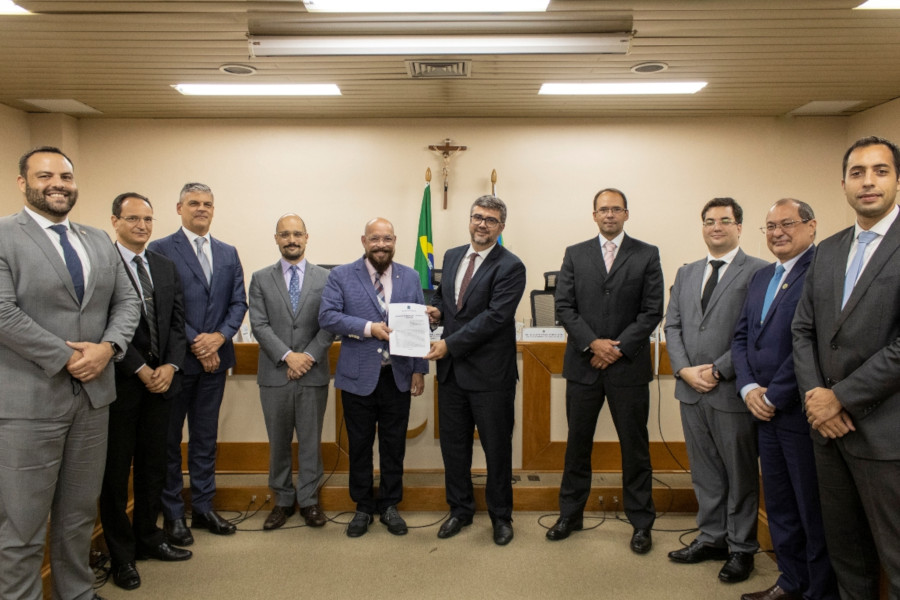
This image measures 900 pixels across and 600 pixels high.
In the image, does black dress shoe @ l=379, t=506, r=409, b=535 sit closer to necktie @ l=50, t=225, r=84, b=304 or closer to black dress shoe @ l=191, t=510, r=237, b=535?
black dress shoe @ l=191, t=510, r=237, b=535

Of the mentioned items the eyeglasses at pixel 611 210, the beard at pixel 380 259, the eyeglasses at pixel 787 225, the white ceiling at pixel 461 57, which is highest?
the white ceiling at pixel 461 57

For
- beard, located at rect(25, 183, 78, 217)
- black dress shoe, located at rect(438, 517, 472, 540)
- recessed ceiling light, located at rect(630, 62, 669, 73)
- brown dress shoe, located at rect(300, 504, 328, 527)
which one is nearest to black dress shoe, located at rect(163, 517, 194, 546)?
brown dress shoe, located at rect(300, 504, 328, 527)

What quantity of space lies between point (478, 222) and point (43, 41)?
9.30 feet

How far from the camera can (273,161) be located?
5773 mm

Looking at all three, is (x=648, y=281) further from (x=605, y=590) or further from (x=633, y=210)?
(x=633, y=210)

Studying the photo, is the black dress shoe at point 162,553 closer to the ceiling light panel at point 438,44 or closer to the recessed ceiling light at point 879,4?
the ceiling light panel at point 438,44

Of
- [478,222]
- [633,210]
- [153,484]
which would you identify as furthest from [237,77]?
[633,210]

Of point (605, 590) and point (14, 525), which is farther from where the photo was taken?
point (605, 590)

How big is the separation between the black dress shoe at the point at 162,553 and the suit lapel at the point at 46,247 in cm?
144

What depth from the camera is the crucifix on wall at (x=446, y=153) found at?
5.62 meters

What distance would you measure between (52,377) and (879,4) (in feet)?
13.8

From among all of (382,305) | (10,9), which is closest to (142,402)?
(382,305)

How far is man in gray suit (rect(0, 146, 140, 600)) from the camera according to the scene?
85.0 inches

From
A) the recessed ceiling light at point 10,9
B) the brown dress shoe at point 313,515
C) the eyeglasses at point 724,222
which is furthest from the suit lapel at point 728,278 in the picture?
the recessed ceiling light at point 10,9
